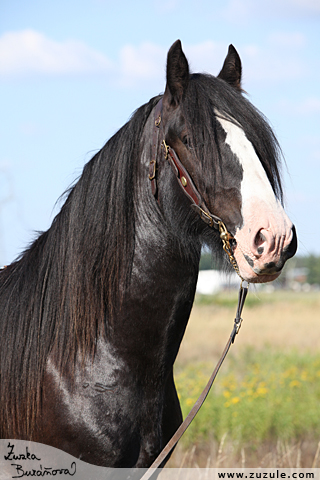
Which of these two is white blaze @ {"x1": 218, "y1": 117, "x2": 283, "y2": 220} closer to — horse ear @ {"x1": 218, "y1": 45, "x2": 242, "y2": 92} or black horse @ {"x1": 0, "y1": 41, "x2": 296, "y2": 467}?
black horse @ {"x1": 0, "y1": 41, "x2": 296, "y2": 467}

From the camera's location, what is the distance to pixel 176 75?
2.48 metres

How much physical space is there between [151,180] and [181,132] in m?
0.29

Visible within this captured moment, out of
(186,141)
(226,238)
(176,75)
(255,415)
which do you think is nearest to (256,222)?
(226,238)

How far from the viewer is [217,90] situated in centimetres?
250

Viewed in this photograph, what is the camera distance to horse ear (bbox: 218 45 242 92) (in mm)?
2926

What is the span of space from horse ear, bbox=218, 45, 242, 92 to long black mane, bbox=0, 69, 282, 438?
393 millimetres

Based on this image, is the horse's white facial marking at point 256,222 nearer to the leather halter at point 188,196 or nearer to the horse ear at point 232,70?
the leather halter at point 188,196

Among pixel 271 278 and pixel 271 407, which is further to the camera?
pixel 271 407

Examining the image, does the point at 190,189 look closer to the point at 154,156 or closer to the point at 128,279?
the point at 154,156

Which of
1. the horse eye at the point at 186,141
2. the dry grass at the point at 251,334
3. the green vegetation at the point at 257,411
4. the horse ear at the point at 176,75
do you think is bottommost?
the dry grass at the point at 251,334

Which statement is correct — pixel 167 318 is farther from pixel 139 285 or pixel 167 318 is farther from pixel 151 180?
pixel 151 180

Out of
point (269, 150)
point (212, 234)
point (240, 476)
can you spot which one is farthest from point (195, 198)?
point (240, 476)

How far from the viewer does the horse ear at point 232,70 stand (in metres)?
2.93

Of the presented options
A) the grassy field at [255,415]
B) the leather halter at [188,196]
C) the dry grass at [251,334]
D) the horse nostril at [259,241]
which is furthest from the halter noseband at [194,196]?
the dry grass at [251,334]
